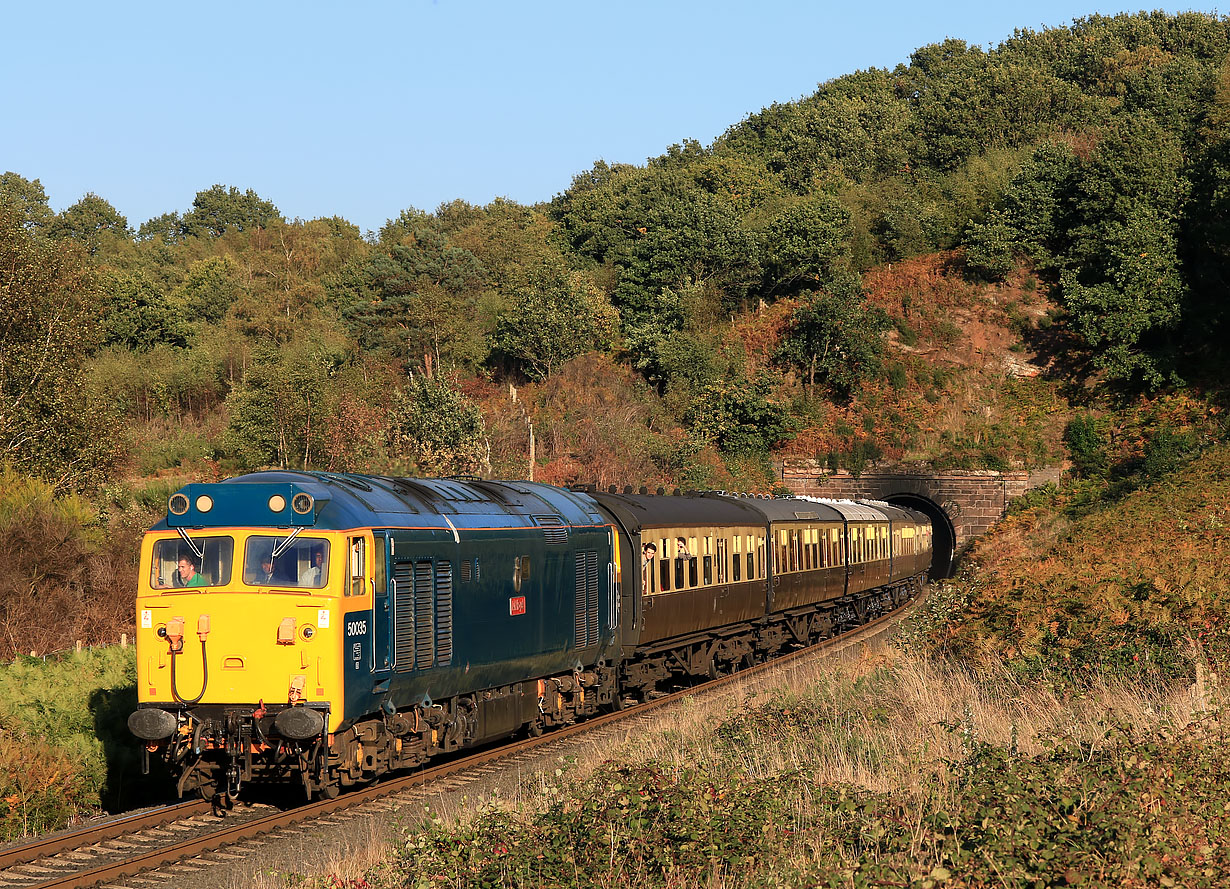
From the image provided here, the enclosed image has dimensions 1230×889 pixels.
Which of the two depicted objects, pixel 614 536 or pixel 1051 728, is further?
pixel 614 536

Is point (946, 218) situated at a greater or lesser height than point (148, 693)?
greater

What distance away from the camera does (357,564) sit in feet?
42.5

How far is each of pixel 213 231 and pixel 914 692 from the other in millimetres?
106623

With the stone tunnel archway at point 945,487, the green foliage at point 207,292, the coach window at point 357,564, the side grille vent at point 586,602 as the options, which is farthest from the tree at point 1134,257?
the green foliage at point 207,292

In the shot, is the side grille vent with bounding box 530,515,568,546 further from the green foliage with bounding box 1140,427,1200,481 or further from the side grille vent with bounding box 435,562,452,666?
the green foliage with bounding box 1140,427,1200,481

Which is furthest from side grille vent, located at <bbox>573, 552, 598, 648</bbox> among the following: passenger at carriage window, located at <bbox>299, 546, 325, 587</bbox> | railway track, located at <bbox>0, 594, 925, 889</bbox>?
passenger at carriage window, located at <bbox>299, 546, 325, 587</bbox>

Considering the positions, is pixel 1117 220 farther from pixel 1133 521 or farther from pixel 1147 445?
pixel 1133 521

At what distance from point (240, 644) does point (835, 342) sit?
50.0m

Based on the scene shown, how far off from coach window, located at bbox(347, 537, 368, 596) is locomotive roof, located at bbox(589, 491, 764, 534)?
27.3 feet

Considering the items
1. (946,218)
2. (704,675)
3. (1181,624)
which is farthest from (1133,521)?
(946,218)

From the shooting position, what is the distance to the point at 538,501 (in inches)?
722

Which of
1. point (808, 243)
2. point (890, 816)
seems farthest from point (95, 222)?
point (890, 816)

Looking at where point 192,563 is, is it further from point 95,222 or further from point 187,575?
point 95,222

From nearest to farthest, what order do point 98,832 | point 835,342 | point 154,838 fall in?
1. point 98,832
2. point 154,838
3. point 835,342
